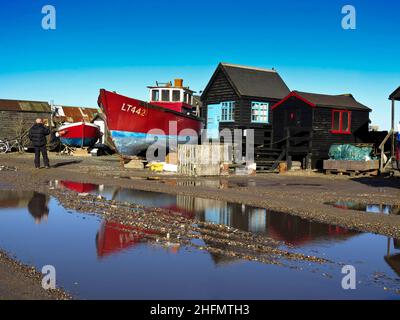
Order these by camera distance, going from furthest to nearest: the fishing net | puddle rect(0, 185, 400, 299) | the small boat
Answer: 1. the small boat
2. the fishing net
3. puddle rect(0, 185, 400, 299)

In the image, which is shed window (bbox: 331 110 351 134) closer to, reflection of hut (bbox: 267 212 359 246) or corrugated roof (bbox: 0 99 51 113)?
reflection of hut (bbox: 267 212 359 246)

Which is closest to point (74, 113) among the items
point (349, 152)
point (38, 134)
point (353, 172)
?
point (38, 134)

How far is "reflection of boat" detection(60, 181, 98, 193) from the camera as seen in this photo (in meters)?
13.9

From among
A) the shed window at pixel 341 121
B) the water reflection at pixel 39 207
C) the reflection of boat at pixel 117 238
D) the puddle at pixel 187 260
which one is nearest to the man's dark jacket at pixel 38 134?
the water reflection at pixel 39 207

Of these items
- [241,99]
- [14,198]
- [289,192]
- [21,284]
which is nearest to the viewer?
[21,284]

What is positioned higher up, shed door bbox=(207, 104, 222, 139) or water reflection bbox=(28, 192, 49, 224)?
shed door bbox=(207, 104, 222, 139)

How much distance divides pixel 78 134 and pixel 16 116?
244 inches

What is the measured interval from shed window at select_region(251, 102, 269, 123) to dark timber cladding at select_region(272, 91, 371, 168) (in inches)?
82.9

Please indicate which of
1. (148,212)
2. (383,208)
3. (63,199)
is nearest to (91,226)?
(148,212)

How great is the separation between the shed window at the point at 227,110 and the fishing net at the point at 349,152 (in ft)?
24.1

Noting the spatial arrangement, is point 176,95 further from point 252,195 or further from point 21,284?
point 21,284

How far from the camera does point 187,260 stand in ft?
20.6

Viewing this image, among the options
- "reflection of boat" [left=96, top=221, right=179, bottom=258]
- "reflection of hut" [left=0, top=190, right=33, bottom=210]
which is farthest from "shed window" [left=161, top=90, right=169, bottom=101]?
"reflection of boat" [left=96, top=221, right=179, bottom=258]

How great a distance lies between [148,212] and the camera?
390 inches
